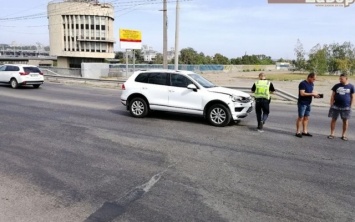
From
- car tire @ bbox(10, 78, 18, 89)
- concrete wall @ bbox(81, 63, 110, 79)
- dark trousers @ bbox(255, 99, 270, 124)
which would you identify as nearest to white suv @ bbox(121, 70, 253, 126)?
dark trousers @ bbox(255, 99, 270, 124)

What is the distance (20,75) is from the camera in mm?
19109

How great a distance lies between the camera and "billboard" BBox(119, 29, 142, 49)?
106 ft

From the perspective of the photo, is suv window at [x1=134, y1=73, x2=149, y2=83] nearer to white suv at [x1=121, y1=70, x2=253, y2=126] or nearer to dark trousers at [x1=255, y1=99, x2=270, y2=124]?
white suv at [x1=121, y1=70, x2=253, y2=126]

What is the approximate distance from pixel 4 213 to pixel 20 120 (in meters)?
6.28

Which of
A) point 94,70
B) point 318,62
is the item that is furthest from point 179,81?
point 318,62

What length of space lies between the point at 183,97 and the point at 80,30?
76.7m

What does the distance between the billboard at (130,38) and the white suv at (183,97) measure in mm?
23313

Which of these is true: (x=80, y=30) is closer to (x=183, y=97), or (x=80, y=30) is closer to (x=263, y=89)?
(x=183, y=97)

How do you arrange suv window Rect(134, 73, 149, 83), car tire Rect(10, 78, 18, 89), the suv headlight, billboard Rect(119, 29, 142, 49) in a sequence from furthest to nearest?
billboard Rect(119, 29, 142, 49), car tire Rect(10, 78, 18, 89), suv window Rect(134, 73, 149, 83), the suv headlight

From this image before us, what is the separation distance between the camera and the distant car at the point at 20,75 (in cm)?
1911

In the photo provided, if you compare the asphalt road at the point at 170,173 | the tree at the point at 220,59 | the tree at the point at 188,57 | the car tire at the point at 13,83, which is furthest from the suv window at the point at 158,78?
the tree at the point at 220,59

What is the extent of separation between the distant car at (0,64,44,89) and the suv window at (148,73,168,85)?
40.9 ft

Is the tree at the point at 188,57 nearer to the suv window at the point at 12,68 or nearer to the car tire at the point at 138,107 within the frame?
the suv window at the point at 12,68

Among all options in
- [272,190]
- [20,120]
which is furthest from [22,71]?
[272,190]
